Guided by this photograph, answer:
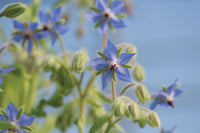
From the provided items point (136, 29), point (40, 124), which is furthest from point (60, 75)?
point (136, 29)

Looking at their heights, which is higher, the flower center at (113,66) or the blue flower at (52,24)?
the blue flower at (52,24)

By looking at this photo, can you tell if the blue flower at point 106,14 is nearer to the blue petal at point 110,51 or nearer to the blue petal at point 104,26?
the blue petal at point 104,26

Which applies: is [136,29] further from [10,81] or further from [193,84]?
[10,81]

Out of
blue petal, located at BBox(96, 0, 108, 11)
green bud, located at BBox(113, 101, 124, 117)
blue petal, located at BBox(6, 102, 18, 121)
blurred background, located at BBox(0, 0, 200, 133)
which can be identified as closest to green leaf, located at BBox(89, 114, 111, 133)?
green bud, located at BBox(113, 101, 124, 117)

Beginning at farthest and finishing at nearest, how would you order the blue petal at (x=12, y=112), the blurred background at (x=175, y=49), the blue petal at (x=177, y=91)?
the blurred background at (x=175, y=49)
the blue petal at (x=177, y=91)
the blue petal at (x=12, y=112)

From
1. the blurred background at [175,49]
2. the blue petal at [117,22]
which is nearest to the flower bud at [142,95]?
the blue petal at [117,22]

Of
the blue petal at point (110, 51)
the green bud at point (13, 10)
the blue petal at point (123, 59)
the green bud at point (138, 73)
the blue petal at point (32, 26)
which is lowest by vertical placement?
the blue petal at point (123, 59)

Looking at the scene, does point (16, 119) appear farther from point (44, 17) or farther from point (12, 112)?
point (44, 17)
